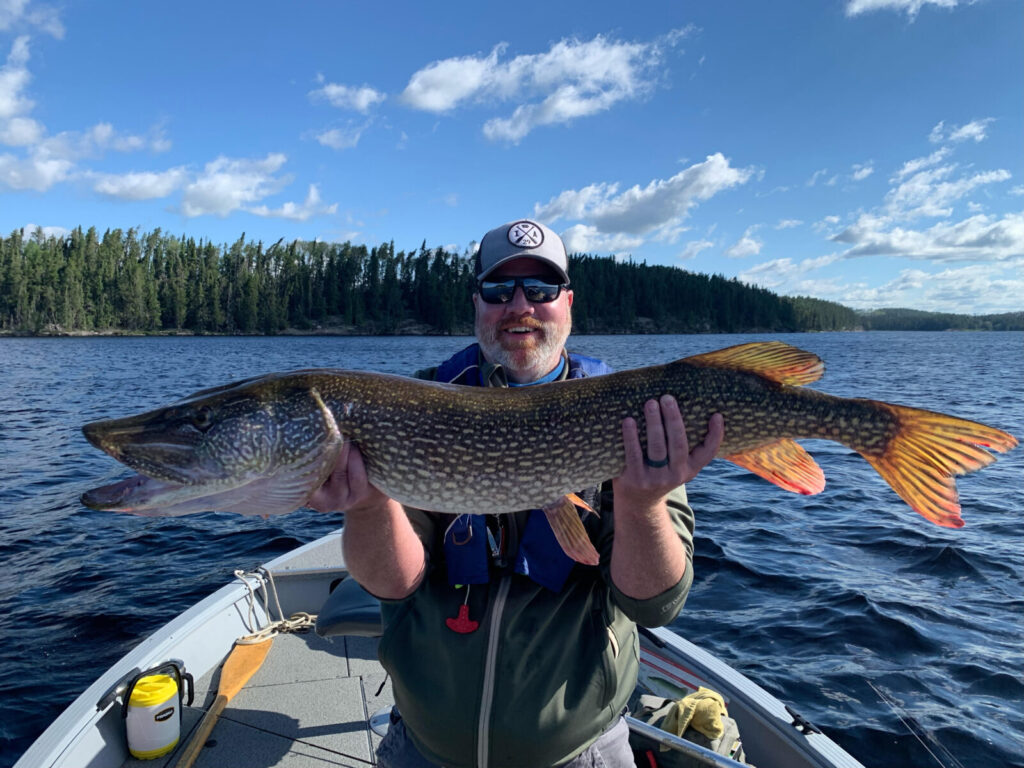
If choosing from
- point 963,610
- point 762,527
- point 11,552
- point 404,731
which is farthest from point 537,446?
point 11,552

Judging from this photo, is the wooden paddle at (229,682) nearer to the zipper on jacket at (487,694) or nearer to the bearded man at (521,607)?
the bearded man at (521,607)

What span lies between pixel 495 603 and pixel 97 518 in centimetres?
1009

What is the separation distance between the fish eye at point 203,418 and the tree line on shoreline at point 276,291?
75042 millimetres

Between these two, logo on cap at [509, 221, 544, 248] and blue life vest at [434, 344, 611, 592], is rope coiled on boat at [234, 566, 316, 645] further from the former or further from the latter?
logo on cap at [509, 221, 544, 248]

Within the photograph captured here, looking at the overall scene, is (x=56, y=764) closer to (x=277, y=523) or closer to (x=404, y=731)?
(x=404, y=731)

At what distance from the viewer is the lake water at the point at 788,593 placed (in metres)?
5.21

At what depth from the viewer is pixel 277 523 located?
32.3 feet

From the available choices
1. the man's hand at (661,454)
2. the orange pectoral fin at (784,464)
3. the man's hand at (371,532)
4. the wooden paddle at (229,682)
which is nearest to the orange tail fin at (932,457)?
the orange pectoral fin at (784,464)

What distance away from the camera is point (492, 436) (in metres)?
2.38

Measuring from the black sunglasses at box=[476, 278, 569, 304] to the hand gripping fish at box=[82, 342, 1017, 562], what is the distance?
19.9 inches

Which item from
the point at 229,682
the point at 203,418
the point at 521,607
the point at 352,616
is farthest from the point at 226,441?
the point at 229,682

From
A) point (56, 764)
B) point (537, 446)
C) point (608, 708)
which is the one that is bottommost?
point (56, 764)

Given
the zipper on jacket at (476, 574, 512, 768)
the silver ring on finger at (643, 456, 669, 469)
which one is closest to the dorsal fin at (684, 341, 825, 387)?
the silver ring on finger at (643, 456, 669, 469)

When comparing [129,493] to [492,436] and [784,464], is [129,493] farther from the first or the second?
[784,464]
